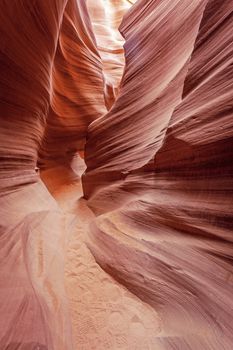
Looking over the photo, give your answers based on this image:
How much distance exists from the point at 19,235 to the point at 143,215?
2.80 feet

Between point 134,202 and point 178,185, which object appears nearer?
point 178,185

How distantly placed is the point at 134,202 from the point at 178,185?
1.45ft

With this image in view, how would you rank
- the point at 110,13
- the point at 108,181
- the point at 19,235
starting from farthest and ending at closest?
the point at 110,13 < the point at 108,181 < the point at 19,235

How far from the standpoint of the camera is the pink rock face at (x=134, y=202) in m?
1.35

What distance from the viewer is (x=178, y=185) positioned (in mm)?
1825

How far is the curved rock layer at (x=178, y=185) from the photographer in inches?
54.0

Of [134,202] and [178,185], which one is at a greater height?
[178,185]

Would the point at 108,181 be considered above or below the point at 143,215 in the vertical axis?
above

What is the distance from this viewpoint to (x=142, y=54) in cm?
287

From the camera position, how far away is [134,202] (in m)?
2.14

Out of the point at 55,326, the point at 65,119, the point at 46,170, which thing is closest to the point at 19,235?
the point at 55,326

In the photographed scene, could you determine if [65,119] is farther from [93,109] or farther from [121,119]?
[121,119]

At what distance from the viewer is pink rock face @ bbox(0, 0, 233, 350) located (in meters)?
1.35

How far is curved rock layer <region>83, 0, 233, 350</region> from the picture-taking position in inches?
54.0
